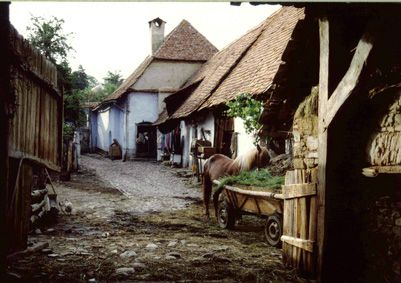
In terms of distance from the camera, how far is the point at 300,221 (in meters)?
5.49

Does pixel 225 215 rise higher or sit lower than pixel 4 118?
lower

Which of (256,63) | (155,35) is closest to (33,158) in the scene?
(256,63)

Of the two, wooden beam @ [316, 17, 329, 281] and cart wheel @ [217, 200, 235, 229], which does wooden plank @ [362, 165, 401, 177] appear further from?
cart wheel @ [217, 200, 235, 229]

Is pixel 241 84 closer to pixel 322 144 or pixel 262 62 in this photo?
pixel 262 62

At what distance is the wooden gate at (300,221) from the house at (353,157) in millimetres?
13

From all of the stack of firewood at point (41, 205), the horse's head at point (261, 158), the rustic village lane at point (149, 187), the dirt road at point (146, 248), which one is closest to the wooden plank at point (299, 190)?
the dirt road at point (146, 248)

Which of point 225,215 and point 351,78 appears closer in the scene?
point 351,78

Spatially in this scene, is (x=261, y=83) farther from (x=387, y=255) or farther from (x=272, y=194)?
(x=387, y=255)

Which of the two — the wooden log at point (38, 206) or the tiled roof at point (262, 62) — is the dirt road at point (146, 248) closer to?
the wooden log at point (38, 206)

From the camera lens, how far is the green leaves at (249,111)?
11914mm

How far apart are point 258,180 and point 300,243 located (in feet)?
8.66

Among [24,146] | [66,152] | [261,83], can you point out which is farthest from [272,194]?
[66,152]

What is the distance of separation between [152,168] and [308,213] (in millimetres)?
18346

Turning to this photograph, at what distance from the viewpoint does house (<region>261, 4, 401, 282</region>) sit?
14.0 feet
